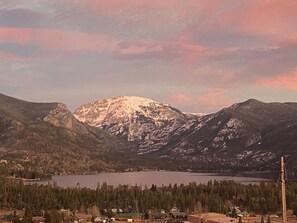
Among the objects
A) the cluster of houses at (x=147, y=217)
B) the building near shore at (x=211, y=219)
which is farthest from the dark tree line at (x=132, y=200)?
the building near shore at (x=211, y=219)

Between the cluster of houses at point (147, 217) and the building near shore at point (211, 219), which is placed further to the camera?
the cluster of houses at point (147, 217)

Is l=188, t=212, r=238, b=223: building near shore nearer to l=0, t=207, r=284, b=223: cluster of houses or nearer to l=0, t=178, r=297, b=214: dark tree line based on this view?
l=0, t=207, r=284, b=223: cluster of houses

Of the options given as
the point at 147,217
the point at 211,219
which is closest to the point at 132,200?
the point at 147,217

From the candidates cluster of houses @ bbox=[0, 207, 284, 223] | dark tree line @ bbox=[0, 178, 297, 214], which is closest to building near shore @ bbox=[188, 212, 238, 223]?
cluster of houses @ bbox=[0, 207, 284, 223]

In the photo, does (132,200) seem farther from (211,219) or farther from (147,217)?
(211,219)

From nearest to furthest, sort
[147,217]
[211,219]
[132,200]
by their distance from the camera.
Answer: [211,219], [147,217], [132,200]

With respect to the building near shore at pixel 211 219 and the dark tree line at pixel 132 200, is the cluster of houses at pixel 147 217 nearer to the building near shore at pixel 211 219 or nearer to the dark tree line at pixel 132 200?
the building near shore at pixel 211 219

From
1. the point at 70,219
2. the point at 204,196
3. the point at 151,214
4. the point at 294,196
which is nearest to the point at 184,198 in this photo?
the point at 204,196

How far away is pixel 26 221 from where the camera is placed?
111500 mm

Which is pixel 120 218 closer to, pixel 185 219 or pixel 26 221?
pixel 185 219

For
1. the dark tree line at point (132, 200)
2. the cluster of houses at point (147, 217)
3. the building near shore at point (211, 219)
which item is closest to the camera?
the building near shore at point (211, 219)

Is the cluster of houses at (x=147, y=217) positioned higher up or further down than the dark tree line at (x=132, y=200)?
further down

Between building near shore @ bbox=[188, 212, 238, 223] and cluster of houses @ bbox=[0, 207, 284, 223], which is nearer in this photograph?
building near shore @ bbox=[188, 212, 238, 223]

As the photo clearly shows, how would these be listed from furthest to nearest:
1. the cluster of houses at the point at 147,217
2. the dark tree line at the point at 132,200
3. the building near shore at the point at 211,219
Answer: the dark tree line at the point at 132,200, the cluster of houses at the point at 147,217, the building near shore at the point at 211,219
